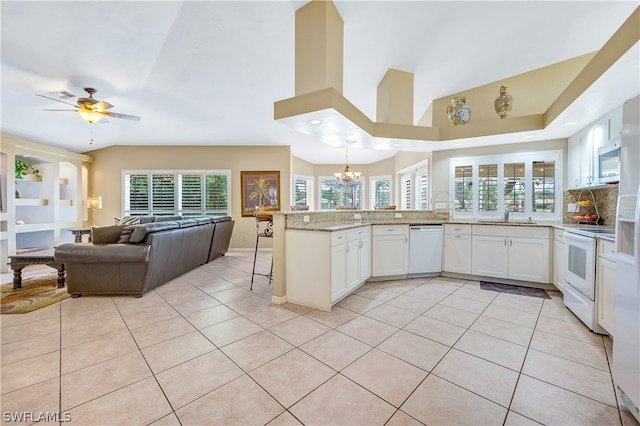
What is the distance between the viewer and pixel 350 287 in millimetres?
3227

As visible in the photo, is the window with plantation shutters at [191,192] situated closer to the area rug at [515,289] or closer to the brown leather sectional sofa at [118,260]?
the brown leather sectional sofa at [118,260]

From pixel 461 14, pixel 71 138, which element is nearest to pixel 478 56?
pixel 461 14

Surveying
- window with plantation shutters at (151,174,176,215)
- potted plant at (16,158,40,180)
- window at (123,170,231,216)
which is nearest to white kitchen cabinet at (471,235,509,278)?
window at (123,170,231,216)

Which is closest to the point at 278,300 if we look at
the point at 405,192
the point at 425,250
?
the point at 425,250

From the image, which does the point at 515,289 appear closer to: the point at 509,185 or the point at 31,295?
the point at 509,185

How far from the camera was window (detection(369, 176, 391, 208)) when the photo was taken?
8328 mm

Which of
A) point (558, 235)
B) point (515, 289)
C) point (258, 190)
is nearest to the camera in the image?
point (558, 235)

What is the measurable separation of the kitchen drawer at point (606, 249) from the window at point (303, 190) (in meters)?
6.61

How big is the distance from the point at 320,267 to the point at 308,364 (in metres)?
1.11

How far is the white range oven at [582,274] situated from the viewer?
243 centimetres

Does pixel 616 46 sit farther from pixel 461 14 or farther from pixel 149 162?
pixel 149 162

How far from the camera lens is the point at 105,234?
11.2ft

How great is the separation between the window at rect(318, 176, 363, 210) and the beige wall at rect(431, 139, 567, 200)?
4.28 m

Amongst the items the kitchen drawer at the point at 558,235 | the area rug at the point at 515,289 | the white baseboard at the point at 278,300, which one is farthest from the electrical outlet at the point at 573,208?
the white baseboard at the point at 278,300
